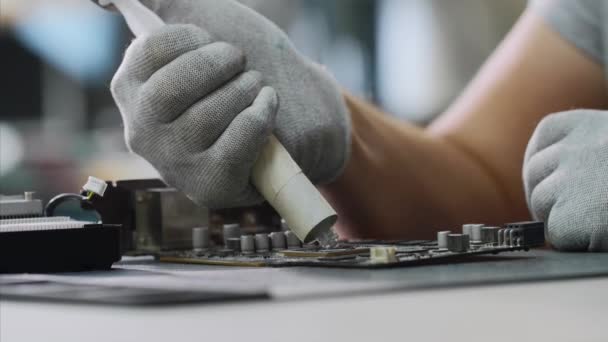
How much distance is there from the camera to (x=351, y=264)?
13.9 inches

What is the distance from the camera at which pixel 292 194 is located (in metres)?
0.45

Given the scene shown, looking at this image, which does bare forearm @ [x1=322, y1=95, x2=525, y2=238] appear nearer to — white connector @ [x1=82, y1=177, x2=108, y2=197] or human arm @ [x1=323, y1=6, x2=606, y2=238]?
human arm @ [x1=323, y1=6, x2=606, y2=238]

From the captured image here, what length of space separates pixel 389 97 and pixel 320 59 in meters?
0.28

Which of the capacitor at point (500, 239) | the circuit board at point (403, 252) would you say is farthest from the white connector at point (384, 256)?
the capacitor at point (500, 239)

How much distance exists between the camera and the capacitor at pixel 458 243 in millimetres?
407

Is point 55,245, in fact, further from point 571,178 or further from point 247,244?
point 571,178

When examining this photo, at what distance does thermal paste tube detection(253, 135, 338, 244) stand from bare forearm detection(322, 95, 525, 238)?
1.08 ft

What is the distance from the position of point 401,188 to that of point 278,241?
39 cm

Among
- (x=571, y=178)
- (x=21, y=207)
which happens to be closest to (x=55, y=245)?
(x=21, y=207)

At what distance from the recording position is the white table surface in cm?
20

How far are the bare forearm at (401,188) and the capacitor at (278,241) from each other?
12.1 inches

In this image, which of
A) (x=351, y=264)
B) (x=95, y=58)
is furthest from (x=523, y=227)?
(x=95, y=58)

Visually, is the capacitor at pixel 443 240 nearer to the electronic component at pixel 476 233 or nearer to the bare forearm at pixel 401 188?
the electronic component at pixel 476 233

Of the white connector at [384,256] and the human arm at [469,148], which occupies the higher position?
the human arm at [469,148]
